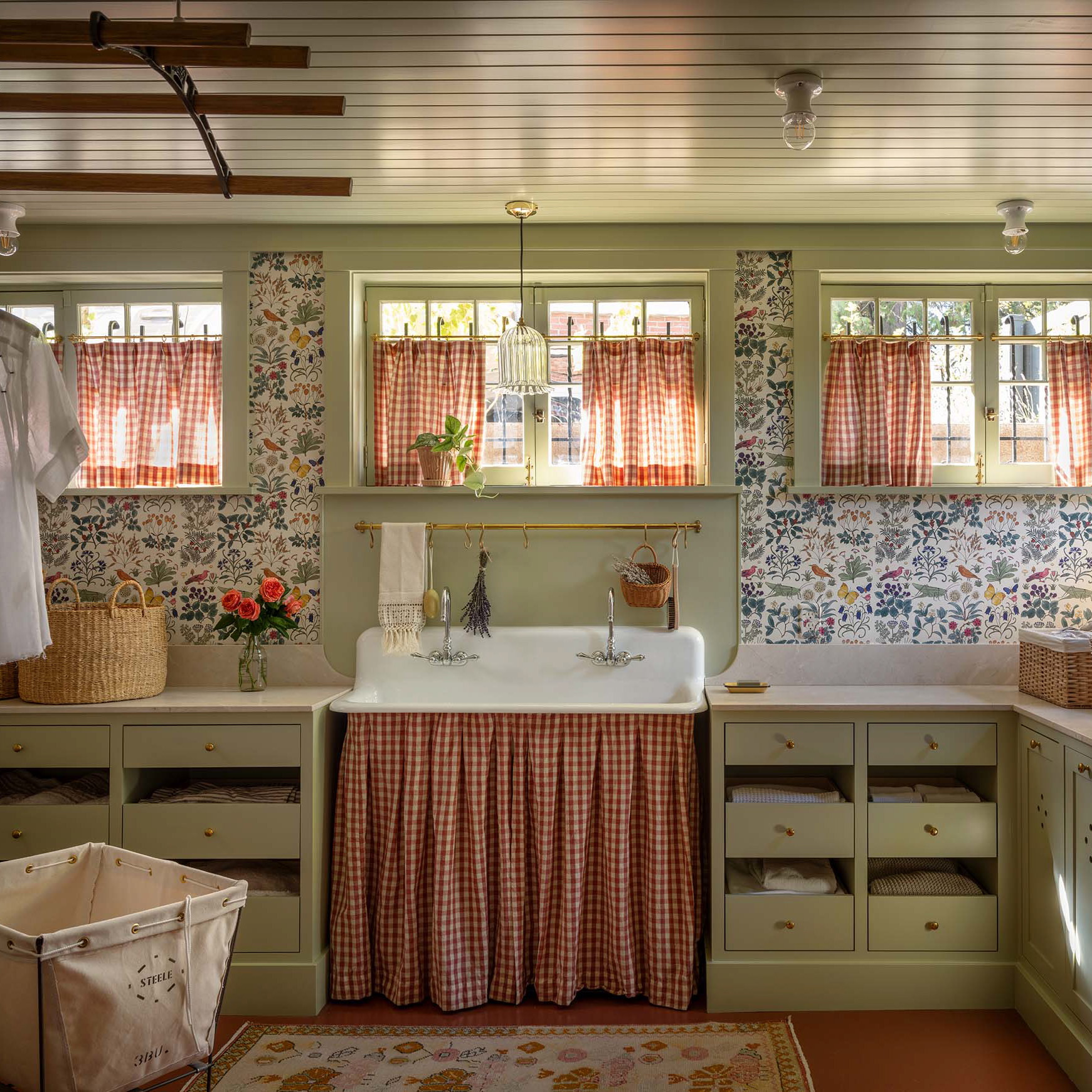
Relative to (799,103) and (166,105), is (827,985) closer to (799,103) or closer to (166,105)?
(799,103)

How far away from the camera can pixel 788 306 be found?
3383mm

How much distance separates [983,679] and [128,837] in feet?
9.93

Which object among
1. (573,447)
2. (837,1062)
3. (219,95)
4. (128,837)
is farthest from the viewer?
(573,447)

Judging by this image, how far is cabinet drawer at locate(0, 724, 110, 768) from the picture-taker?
2.86 meters

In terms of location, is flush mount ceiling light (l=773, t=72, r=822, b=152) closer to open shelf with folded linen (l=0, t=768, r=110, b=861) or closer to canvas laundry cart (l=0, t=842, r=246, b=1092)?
canvas laundry cart (l=0, t=842, r=246, b=1092)

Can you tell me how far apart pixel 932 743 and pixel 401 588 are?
1.89 meters

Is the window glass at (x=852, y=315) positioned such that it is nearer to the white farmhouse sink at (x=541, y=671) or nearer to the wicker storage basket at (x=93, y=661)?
the white farmhouse sink at (x=541, y=671)

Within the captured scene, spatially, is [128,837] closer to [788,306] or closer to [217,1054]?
[217,1054]

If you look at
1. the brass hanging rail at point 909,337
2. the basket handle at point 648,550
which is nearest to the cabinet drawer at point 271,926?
the basket handle at point 648,550

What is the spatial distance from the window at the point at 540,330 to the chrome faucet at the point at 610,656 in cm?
64

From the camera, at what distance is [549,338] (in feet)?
11.6

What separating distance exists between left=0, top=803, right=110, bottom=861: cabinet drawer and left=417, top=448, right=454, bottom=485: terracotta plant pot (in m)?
1.56

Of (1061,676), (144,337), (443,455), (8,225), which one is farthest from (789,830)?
(8,225)

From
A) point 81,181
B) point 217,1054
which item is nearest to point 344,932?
point 217,1054
